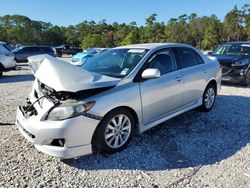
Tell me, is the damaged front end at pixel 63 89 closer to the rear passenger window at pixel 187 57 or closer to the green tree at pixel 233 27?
the rear passenger window at pixel 187 57

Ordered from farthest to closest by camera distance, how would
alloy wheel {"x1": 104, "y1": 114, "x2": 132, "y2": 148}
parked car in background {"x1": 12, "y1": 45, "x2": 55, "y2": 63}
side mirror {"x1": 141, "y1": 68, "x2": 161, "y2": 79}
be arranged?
1. parked car in background {"x1": 12, "y1": 45, "x2": 55, "y2": 63}
2. side mirror {"x1": 141, "y1": 68, "x2": 161, "y2": 79}
3. alloy wheel {"x1": 104, "y1": 114, "x2": 132, "y2": 148}

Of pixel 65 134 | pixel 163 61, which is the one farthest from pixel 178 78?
pixel 65 134

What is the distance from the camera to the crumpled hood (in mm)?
3453

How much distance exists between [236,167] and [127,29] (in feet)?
267

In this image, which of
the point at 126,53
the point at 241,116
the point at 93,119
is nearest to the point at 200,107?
the point at 241,116

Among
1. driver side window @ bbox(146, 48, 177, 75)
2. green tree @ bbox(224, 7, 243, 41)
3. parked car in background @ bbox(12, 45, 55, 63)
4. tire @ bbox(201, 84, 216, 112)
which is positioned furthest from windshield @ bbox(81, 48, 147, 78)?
green tree @ bbox(224, 7, 243, 41)

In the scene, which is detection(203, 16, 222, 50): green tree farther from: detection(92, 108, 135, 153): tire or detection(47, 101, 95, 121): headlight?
detection(47, 101, 95, 121): headlight

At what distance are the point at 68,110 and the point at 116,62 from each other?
1.56 metres

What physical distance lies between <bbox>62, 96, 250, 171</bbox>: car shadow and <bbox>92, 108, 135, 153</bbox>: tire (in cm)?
13

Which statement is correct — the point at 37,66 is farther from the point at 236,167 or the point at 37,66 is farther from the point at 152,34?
the point at 152,34

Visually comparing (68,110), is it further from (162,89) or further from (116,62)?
(162,89)

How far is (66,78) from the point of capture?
11.7 ft

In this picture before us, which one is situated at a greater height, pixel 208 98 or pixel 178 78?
pixel 178 78

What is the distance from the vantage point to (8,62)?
40.9 feet
